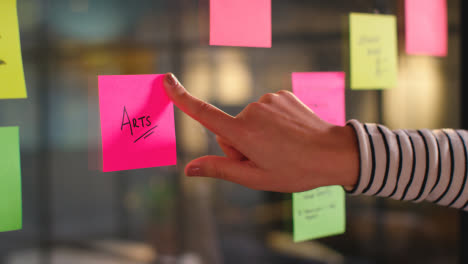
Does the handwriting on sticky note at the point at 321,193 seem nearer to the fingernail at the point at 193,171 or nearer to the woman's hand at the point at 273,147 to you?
the woman's hand at the point at 273,147

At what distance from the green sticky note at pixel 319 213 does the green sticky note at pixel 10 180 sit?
0.42 m

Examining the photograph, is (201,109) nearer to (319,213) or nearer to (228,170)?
(228,170)

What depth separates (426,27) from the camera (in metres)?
0.71

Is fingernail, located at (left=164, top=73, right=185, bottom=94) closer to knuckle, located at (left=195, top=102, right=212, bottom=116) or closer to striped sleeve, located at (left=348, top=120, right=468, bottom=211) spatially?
knuckle, located at (left=195, top=102, right=212, bottom=116)

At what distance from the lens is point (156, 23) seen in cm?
53

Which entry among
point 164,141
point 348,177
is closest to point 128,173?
point 164,141

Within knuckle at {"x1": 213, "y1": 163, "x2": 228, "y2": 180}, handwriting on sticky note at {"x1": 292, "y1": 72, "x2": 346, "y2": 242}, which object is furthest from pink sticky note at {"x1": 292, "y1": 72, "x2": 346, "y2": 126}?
knuckle at {"x1": 213, "y1": 163, "x2": 228, "y2": 180}

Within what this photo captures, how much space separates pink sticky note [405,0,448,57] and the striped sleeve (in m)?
0.27

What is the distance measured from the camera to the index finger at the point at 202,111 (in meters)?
0.45

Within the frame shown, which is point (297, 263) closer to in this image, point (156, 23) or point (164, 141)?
point (164, 141)

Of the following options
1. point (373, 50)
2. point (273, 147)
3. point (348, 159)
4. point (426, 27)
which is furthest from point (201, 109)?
point (426, 27)

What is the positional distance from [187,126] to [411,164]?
1.09 feet

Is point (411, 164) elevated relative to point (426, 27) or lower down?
lower down

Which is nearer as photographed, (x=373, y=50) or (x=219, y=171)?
(x=219, y=171)
